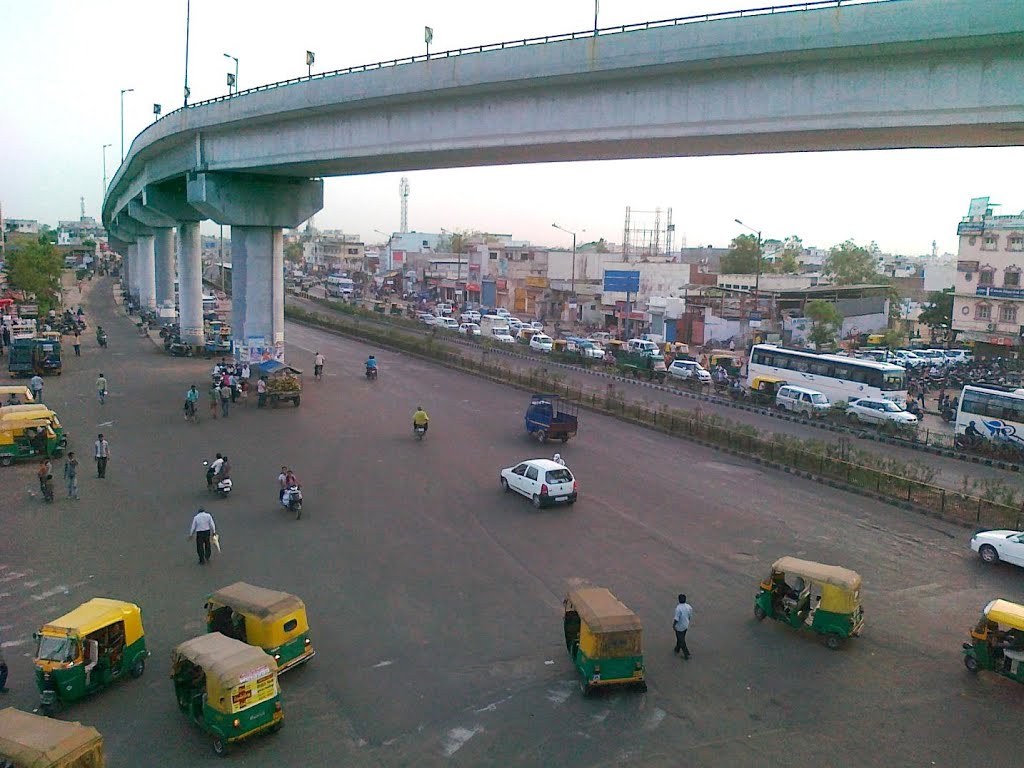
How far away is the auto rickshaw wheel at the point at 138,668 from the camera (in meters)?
10.2

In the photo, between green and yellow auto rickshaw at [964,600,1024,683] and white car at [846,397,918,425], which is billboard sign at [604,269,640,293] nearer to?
white car at [846,397,918,425]

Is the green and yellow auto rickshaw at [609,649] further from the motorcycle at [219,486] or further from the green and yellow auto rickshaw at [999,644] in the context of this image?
the motorcycle at [219,486]

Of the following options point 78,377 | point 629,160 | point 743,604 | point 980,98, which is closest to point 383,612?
point 743,604

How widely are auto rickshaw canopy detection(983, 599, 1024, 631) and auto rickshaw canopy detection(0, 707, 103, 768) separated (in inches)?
412

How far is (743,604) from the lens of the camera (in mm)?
12836

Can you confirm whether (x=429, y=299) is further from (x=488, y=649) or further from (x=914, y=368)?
(x=488, y=649)

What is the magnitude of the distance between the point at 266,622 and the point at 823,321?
48289mm

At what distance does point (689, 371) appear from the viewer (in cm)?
3738

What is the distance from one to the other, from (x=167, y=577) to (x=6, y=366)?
2921cm

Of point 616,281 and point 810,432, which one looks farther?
point 616,281

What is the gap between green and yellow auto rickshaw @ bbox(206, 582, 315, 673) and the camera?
10.0 metres

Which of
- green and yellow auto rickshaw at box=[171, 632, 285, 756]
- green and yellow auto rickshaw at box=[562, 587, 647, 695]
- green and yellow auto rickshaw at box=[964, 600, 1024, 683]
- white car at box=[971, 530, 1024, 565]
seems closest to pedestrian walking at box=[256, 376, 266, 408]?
green and yellow auto rickshaw at box=[171, 632, 285, 756]

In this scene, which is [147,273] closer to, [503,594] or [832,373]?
[832,373]

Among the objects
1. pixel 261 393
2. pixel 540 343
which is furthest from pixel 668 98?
pixel 540 343
